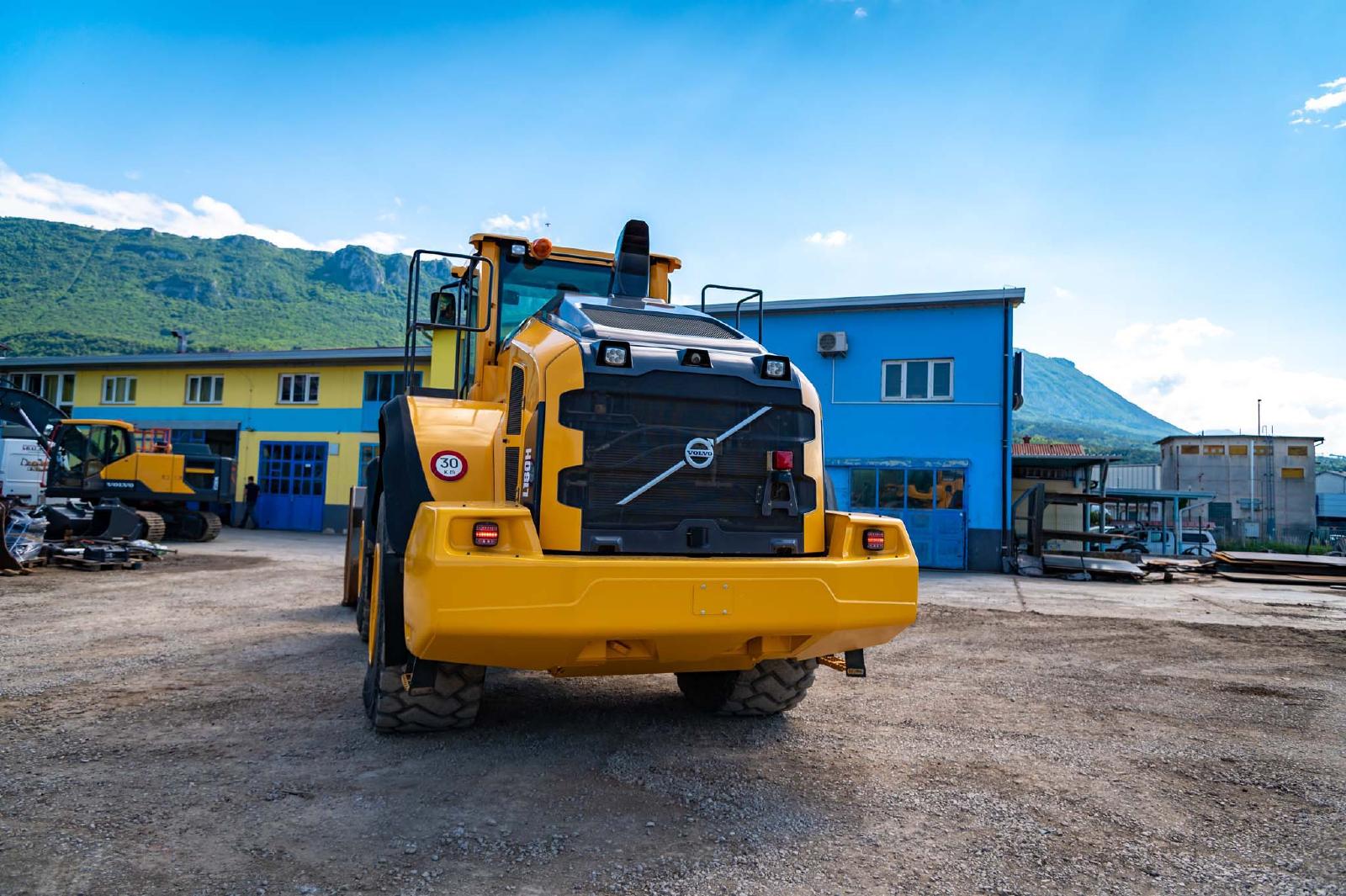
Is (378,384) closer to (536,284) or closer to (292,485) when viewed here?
(292,485)

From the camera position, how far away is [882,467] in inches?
747

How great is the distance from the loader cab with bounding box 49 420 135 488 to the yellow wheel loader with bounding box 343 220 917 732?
1677cm

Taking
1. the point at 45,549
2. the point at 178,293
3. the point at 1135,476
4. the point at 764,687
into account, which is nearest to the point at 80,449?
the point at 45,549

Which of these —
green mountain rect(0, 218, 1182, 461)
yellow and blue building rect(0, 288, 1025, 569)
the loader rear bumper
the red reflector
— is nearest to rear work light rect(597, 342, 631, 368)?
the loader rear bumper

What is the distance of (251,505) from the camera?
86.1 feet

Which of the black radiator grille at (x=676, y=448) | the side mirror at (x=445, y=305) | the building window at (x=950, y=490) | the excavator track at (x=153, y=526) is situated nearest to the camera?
the black radiator grille at (x=676, y=448)

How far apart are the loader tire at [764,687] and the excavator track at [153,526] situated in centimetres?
1520

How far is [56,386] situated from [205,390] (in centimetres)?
671

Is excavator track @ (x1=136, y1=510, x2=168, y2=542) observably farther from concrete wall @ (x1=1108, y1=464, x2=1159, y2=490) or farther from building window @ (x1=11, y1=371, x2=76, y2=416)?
concrete wall @ (x1=1108, y1=464, x2=1159, y2=490)

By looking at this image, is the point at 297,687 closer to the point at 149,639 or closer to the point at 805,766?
the point at 149,639

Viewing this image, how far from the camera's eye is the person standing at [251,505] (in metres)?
26.1

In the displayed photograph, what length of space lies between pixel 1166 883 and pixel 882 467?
16.2 m

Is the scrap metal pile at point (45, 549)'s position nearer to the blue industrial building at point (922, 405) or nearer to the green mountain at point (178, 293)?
the blue industrial building at point (922, 405)

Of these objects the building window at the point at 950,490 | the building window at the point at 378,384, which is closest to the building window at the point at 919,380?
the building window at the point at 950,490
